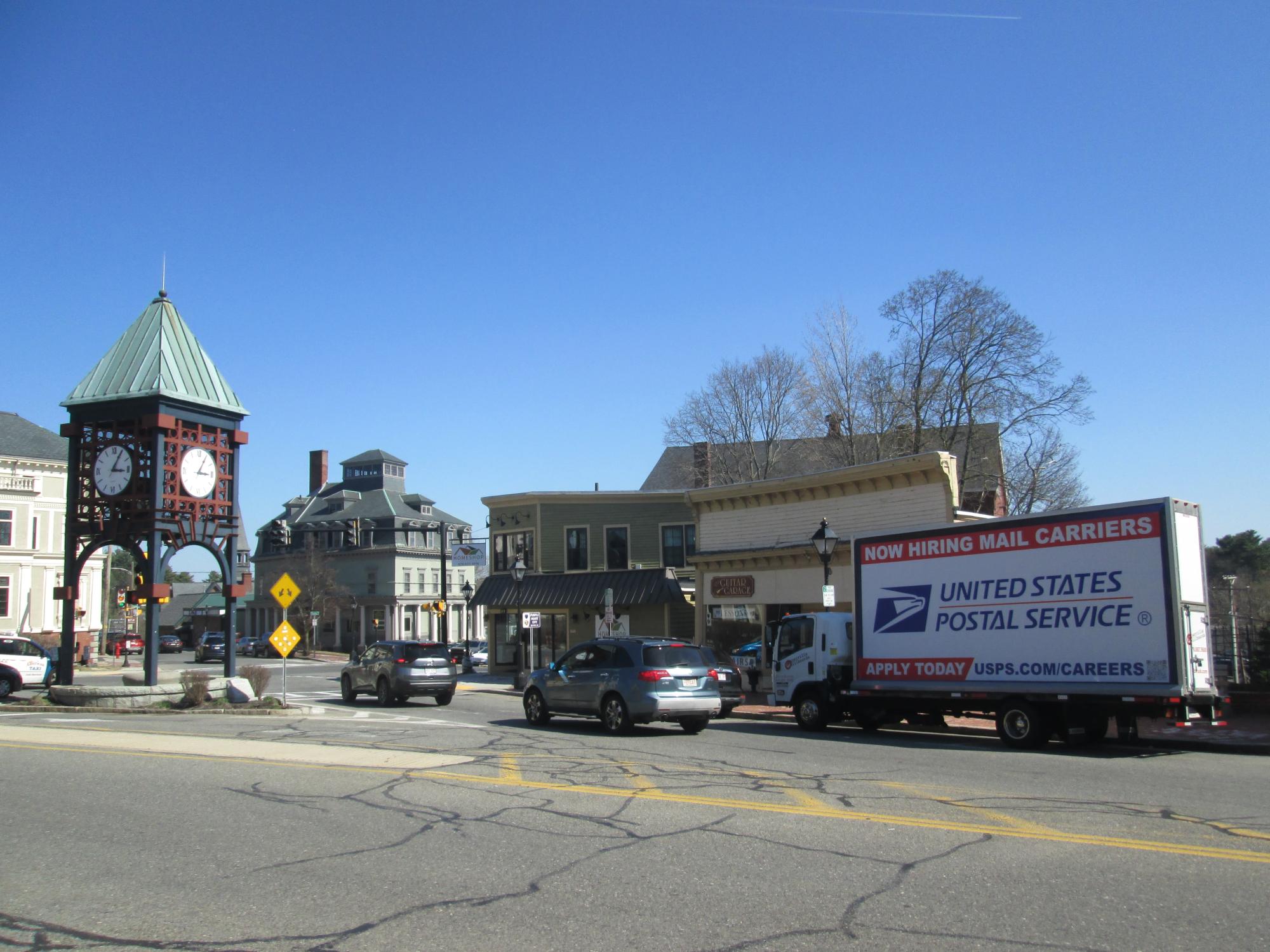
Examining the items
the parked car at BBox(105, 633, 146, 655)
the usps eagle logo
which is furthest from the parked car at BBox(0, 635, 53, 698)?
the parked car at BBox(105, 633, 146, 655)

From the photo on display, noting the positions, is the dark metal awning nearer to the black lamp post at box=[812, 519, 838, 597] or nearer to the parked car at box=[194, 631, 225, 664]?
the black lamp post at box=[812, 519, 838, 597]

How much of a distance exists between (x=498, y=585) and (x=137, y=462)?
72.3 feet

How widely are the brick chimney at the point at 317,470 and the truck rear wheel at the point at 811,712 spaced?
251ft

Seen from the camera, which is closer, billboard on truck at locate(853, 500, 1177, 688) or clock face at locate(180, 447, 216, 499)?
billboard on truck at locate(853, 500, 1177, 688)

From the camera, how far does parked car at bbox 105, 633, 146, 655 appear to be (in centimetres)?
5978

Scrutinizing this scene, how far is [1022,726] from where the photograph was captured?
625 inches

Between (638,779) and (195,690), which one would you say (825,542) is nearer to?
(638,779)

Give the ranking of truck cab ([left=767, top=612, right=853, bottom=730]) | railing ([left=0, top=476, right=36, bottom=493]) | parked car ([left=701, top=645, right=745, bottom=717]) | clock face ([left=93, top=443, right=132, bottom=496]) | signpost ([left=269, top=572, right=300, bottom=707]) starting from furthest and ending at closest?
railing ([left=0, top=476, right=36, bottom=493])
clock face ([left=93, top=443, right=132, bottom=496])
signpost ([left=269, top=572, right=300, bottom=707])
parked car ([left=701, top=645, right=745, bottom=717])
truck cab ([left=767, top=612, right=853, bottom=730])

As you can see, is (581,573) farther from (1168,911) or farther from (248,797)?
(1168,911)

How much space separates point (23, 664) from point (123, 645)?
35.4 metres

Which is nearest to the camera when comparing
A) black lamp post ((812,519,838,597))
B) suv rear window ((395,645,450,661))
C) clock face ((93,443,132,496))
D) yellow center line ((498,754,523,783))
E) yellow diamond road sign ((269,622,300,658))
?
yellow center line ((498,754,523,783))

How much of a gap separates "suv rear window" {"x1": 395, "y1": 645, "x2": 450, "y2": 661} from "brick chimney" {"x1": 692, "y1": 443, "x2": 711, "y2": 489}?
24652 millimetres

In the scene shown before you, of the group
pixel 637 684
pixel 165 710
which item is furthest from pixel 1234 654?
pixel 165 710

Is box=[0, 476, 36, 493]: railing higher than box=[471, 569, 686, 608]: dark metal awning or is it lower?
higher
